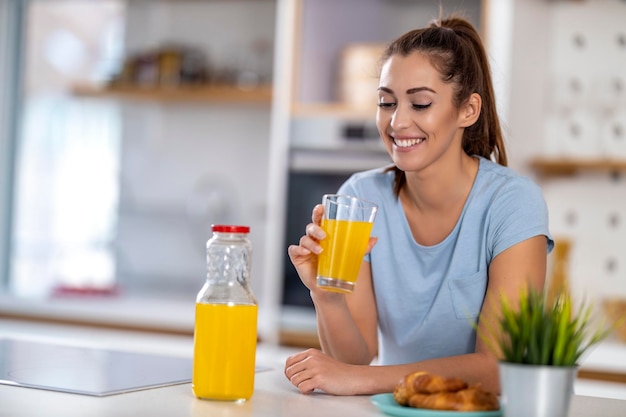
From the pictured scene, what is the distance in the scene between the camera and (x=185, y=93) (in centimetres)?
453

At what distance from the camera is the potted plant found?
116cm

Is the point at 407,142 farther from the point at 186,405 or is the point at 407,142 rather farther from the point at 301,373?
the point at 186,405

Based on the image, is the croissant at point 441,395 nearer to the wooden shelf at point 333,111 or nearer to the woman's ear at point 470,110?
the woman's ear at point 470,110

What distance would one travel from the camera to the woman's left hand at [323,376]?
58.6 inches

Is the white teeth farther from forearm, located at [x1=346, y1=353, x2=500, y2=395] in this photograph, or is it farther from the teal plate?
the teal plate

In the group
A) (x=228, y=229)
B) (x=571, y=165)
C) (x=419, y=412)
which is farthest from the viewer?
(x=571, y=165)

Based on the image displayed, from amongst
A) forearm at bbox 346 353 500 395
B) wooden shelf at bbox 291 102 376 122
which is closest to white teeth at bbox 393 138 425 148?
forearm at bbox 346 353 500 395

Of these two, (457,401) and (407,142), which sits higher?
(407,142)

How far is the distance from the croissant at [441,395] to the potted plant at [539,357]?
0.34ft

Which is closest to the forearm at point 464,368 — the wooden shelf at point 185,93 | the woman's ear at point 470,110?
the woman's ear at point 470,110

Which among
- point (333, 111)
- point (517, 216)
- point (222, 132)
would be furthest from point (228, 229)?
point (222, 132)

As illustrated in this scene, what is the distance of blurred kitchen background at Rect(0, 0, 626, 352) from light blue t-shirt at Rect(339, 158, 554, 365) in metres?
1.47

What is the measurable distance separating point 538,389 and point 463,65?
2.99ft

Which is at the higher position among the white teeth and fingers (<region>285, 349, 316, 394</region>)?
the white teeth
